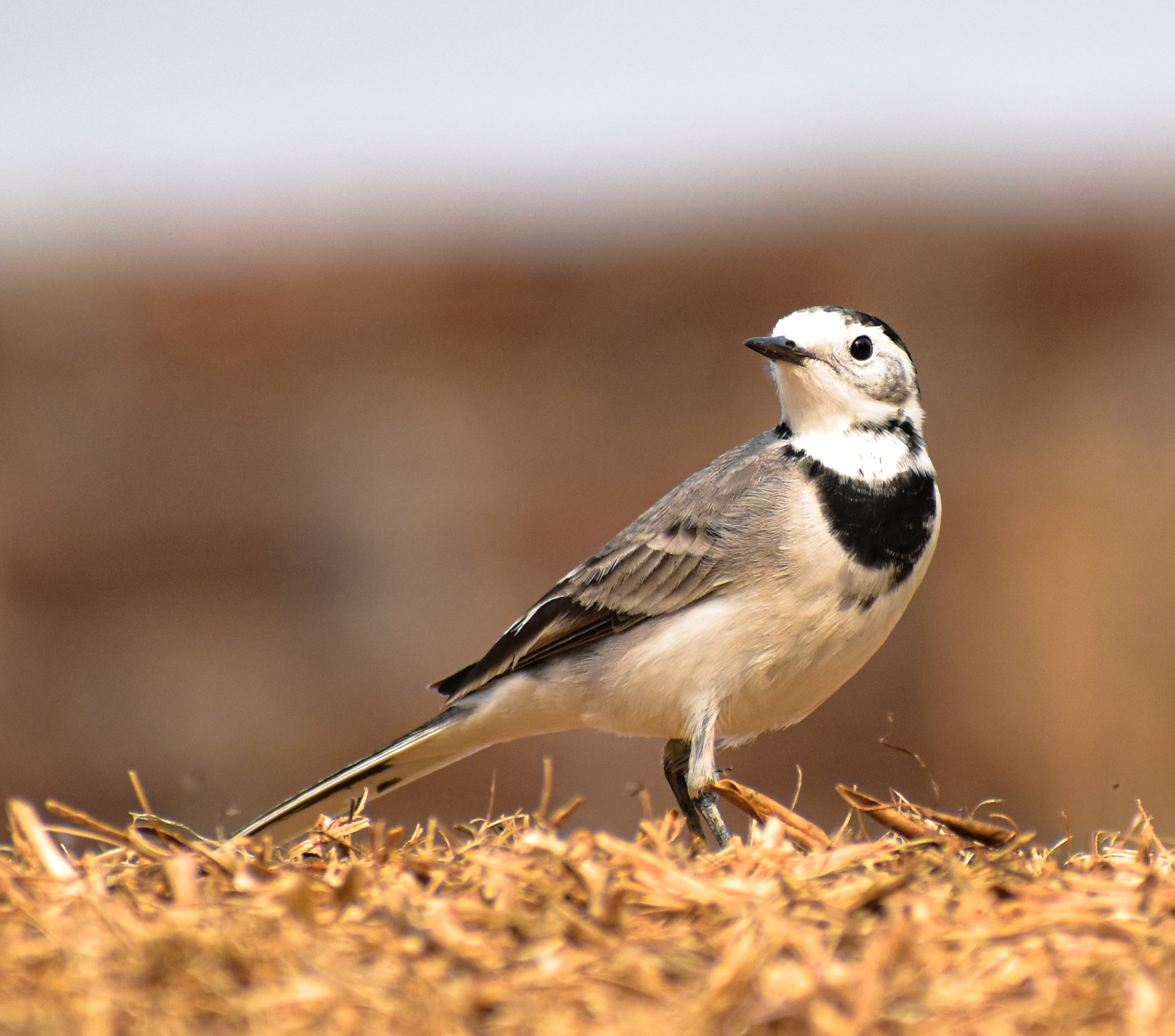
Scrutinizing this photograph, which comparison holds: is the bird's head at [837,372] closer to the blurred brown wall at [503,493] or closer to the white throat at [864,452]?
the white throat at [864,452]

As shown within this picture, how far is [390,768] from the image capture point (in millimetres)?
5973

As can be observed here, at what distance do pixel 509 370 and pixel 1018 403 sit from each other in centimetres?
505

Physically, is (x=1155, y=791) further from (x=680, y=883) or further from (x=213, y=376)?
(x=680, y=883)

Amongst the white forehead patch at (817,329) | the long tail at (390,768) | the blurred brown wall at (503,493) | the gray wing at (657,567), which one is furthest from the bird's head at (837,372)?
the blurred brown wall at (503,493)

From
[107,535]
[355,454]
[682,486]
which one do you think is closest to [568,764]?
[355,454]

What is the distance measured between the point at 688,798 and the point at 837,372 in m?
Answer: 1.88

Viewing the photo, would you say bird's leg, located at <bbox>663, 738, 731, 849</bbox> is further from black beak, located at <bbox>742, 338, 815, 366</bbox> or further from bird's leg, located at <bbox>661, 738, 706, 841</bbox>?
black beak, located at <bbox>742, 338, 815, 366</bbox>

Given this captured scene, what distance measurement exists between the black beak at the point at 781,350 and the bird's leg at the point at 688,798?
5.35 feet

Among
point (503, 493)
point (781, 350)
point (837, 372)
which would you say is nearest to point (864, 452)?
point (837, 372)

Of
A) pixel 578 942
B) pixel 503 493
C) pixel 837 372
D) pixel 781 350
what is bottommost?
pixel 503 493

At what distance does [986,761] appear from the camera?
13.6m

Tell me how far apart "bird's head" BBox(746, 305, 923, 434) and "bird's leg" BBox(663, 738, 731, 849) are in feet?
4.78

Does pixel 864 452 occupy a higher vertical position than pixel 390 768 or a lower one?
higher

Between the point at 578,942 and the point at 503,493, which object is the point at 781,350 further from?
the point at 503,493
